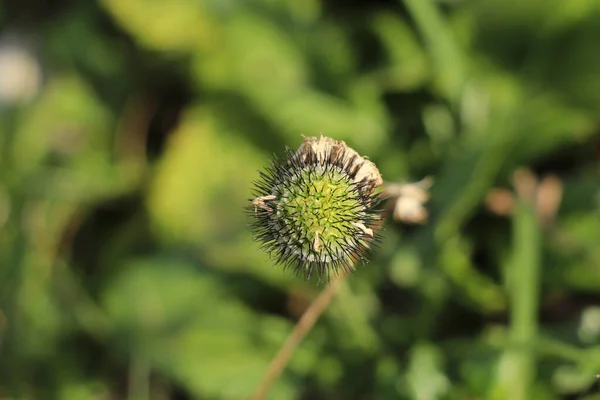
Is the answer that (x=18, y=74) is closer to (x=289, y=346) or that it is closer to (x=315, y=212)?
(x=289, y=346)

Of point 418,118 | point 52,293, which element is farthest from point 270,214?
point 52,293

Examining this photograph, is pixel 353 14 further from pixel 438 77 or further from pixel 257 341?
pixel 257 341

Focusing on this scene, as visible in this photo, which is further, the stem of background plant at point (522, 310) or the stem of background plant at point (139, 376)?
the stem of background plant at point (139, 376)

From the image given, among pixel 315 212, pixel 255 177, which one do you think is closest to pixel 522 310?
pixel 315 212

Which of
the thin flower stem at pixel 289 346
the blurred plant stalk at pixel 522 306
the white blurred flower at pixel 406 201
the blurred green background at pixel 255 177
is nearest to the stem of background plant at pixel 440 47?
the blurred green background at pixel 255 177

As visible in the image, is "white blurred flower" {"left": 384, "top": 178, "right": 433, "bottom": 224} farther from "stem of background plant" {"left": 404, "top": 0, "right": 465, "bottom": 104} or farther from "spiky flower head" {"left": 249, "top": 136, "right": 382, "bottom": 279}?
"stem of background plant" {"left": 404, "top": 0, "right": 465, "bottom": 104}

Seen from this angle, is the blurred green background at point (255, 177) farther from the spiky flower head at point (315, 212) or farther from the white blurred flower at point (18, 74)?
the spiky flower head at point (315, 212)

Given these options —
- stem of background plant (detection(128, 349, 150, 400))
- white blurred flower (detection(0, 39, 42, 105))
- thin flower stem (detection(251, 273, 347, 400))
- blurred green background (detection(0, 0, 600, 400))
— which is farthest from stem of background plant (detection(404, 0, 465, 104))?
white blurred flower (detection(0, 39, 42, 105))
